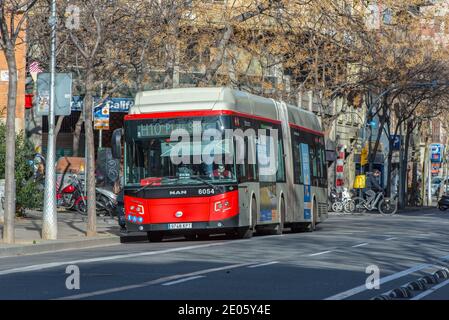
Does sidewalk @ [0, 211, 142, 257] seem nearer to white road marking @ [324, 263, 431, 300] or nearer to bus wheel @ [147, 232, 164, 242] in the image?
bus wheel @ [147, 232, 164, 242]

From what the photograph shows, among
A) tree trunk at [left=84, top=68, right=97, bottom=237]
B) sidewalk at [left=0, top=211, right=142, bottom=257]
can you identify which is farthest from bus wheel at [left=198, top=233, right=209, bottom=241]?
tree trunk at [left=84, top=68, right=97, bottom=237]

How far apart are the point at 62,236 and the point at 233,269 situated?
433 inches

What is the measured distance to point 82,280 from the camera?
1575cm

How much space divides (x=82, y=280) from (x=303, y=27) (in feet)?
91.6

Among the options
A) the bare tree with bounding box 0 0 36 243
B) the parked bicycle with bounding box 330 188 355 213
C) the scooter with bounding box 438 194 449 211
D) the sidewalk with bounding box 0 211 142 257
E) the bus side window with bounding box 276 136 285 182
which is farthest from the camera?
the scooter with bounding box 438 194 449 211

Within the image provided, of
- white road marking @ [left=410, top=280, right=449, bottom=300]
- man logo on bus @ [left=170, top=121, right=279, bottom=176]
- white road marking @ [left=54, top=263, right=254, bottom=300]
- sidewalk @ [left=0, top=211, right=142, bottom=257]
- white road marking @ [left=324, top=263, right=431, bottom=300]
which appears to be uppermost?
man logo on bus @ [left=170, top=121, right=279, bottom=176]

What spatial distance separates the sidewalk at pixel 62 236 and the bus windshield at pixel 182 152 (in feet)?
6.56

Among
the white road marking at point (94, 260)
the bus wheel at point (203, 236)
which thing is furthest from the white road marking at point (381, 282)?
the bus wheel at point (203, 236)

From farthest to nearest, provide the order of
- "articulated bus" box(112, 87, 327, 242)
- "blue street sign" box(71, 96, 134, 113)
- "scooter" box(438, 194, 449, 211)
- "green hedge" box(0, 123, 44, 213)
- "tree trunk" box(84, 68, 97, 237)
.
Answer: "scooter" box(438, 194, 449, 211) → "blue street sign" box(71, 96, 134, 113) → "green hedge" box(0, 123, 44, 213) → "tree trunk" box(84, 68, 97, 237) → "articulated bus" box(112, 87, 327, 242)

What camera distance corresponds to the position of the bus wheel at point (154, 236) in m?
28.0

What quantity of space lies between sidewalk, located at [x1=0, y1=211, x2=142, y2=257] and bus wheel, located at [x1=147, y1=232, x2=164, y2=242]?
718 millimetres

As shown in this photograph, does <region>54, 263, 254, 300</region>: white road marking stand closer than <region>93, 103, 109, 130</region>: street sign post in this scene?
Yes

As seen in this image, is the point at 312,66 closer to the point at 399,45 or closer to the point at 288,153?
the point at 399,45

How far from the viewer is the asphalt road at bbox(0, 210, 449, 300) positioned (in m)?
14.1
